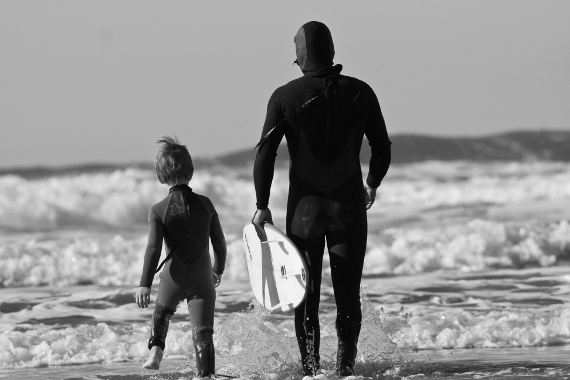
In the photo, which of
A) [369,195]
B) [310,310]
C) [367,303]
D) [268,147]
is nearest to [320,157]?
[268,147]

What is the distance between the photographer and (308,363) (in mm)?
6105

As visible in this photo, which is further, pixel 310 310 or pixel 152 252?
pixel 310 310

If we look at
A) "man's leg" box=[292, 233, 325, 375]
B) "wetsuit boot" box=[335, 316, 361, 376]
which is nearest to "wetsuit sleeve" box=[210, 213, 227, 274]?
"man's leg" box=[292, 233, 325, 375]

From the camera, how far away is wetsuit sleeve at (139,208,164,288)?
5.80 m

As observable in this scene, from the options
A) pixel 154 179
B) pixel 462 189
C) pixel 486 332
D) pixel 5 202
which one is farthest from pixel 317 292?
pixel 462 189

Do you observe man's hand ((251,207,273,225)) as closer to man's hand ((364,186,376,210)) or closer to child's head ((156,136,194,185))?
child's head ((156,136,194,185))

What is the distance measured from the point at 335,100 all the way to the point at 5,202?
18.1m

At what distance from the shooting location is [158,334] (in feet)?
19.3

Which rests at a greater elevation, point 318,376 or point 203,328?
point 203,328

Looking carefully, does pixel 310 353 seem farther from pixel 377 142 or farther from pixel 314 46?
pixel 314 46

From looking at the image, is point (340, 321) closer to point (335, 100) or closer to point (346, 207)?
point (346, 207)

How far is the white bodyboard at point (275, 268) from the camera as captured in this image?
582cm

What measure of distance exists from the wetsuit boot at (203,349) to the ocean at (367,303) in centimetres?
50

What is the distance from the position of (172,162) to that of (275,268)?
0.73 metres
